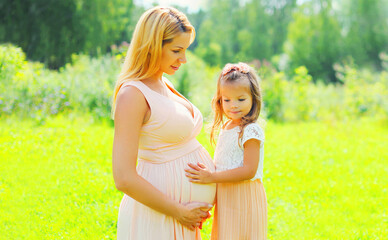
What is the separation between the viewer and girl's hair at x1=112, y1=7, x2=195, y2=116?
206 centimetres

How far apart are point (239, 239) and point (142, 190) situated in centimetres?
87

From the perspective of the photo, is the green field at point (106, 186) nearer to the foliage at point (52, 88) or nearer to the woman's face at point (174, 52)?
the foliage at point (52, 88)

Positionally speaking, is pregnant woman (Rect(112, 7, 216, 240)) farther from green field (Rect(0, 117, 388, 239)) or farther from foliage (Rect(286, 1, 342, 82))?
foliage (Rect(286, 1, 342, 82))

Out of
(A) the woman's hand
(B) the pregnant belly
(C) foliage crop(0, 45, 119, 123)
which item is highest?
(C) foliage crop(0, 45, 119, 123)

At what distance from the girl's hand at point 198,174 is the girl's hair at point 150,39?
22.5 inches

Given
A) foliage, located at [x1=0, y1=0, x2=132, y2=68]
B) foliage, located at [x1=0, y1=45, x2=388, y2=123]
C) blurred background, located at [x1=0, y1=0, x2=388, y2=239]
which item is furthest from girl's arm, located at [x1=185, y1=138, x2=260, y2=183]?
foliage, located at [x1=0, y1=0, x2=132, y2=68]

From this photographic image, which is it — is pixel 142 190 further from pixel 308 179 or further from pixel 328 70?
pixel 328 70

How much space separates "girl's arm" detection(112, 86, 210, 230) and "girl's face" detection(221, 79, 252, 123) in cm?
64

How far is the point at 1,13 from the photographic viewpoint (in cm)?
1478

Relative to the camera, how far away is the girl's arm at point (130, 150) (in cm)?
193

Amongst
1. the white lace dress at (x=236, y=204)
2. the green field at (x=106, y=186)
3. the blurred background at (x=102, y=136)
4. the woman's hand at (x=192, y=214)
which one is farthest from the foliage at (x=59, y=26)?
the woman's hand at (x=192, y=214)

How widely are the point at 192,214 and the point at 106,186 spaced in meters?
3.13

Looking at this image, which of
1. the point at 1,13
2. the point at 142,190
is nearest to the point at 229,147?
the point at 142,190

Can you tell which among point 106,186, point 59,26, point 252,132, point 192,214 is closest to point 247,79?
point 252,132
